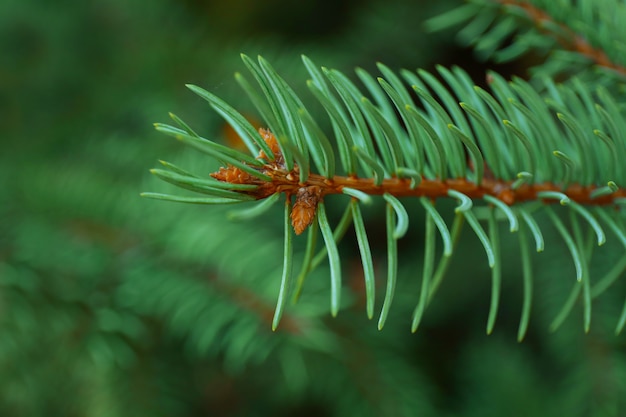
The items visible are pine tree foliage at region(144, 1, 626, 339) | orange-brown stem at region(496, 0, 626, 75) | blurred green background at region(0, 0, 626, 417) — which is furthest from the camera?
blurred green background at region(0, 0, 626, 417)

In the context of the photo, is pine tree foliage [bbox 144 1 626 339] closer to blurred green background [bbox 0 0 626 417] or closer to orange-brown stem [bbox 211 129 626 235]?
orange-brown stem [bbox 211 129 626 235]

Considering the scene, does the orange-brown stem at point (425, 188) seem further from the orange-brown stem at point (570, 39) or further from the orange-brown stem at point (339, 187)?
the orange-brown stem at point (570, 39)

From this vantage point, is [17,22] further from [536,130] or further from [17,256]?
[536,130]

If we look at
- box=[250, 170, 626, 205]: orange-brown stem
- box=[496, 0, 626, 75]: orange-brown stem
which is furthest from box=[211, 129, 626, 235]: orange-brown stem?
box=[496, 0, 626, 75]: orange-brown stem

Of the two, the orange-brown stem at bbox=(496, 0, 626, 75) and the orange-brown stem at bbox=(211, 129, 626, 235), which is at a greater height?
the orange-brown stem at bbox=(496, 0, 626, 75)

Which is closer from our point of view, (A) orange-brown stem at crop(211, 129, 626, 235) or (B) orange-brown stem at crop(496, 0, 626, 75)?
(A) orange-brown stem at crop(211, 129, 626, 235)

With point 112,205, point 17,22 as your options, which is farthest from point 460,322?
point 17,22

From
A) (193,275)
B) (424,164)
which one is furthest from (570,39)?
(193,275)
